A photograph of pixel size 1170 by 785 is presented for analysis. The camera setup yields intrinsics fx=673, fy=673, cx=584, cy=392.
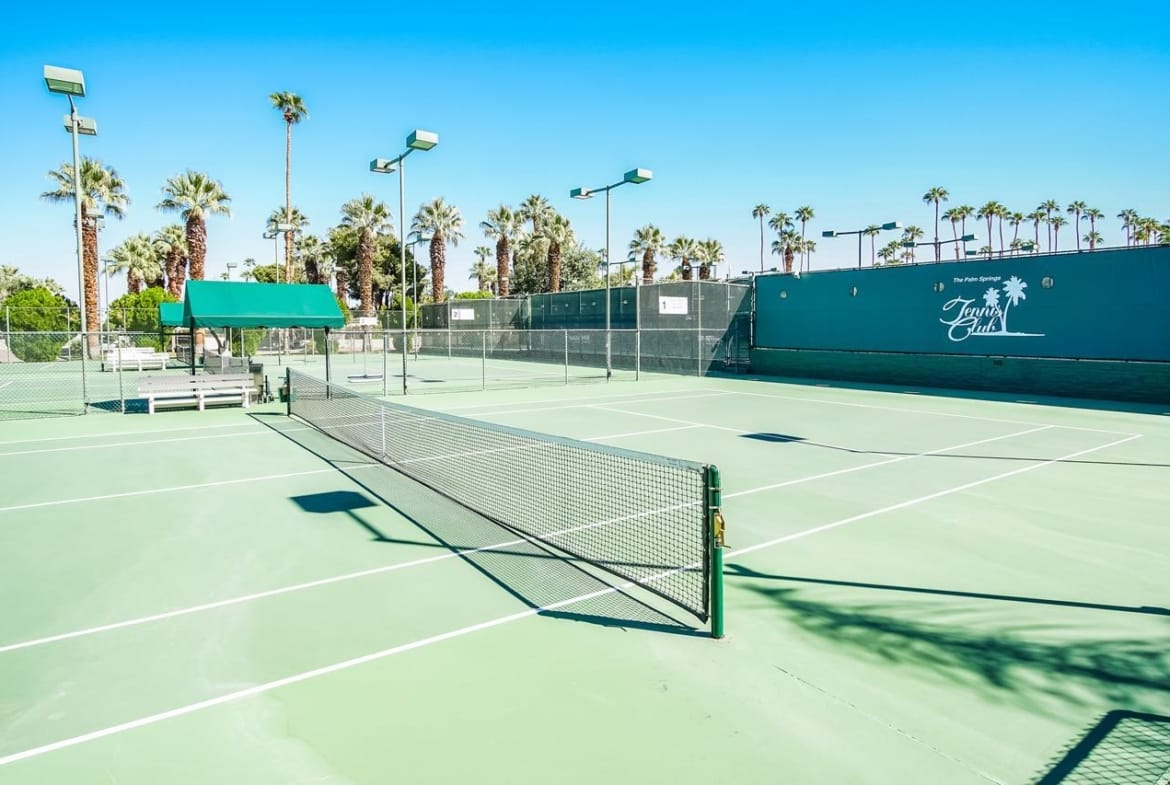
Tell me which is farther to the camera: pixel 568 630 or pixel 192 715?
pixel 568 630

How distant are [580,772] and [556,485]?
602 cm

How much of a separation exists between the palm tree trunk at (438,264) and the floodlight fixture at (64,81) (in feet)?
144

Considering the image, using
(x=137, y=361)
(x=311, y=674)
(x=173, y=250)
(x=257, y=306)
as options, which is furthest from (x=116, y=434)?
(x=173, y=250)

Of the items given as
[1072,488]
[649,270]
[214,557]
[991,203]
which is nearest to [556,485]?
[214,557]

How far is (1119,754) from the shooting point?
367 cm

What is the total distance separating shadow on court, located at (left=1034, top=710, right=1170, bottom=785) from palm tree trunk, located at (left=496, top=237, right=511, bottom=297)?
183 ft

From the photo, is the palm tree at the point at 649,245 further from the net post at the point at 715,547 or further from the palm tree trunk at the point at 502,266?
the net post at the point at 715,547

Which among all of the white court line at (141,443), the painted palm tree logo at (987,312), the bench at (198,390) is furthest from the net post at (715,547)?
the painted palm tree logo at (987,312)

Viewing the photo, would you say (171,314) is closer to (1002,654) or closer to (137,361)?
(137,361)

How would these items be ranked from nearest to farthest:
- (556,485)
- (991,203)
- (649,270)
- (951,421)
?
(556,485) < (951,421) < (649,270) < (991,203)

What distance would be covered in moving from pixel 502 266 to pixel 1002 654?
57405mm

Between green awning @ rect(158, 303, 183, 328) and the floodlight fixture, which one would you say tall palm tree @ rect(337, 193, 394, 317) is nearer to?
green awning @ rect(158, 303, 183, 328)

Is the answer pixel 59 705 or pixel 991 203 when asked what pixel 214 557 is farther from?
pixel 991 203

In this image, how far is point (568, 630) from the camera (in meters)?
5.16
